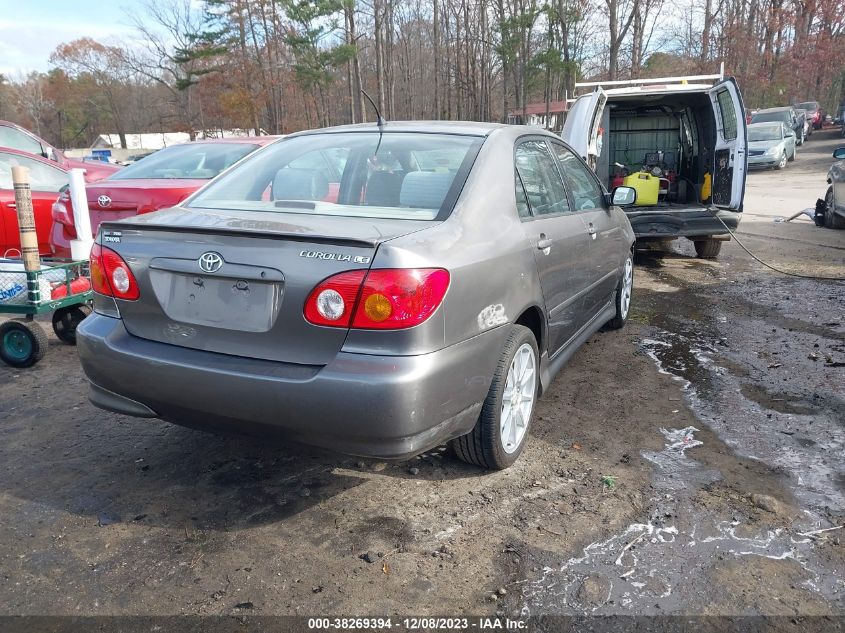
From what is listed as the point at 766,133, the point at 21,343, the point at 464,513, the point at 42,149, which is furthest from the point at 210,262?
the point at 766,133

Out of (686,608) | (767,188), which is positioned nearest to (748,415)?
(686,608)

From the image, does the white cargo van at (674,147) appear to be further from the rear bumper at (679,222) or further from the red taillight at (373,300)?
the red taillight at (373,300)

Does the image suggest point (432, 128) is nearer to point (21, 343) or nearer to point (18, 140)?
point (21, 343)

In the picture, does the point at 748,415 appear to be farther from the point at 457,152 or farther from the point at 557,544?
the point at 457,152

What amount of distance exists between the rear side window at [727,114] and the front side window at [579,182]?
4397 millimetres

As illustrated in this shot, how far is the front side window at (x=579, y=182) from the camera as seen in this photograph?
428cm

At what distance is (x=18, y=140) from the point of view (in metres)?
9.88

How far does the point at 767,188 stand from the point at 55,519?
65.6ft

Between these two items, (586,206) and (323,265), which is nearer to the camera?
(323,265)

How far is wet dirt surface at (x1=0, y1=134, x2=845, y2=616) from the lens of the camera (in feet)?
7.78

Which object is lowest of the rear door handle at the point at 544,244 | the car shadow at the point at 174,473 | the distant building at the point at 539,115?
the car shadow at the point at 174,473

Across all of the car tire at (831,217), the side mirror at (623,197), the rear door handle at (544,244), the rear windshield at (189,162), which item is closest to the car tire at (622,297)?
the side mirror at (623,197)

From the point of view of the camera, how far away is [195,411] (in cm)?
267

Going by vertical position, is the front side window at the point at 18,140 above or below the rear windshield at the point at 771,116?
below
